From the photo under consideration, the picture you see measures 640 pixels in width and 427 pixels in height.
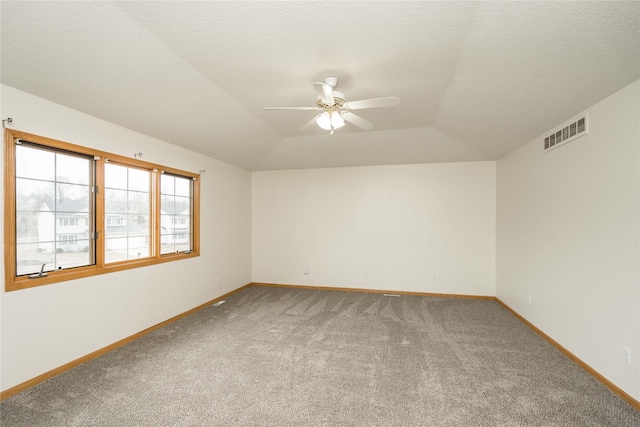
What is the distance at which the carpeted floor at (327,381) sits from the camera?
1.97 meters

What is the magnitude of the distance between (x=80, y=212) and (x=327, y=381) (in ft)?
9.42

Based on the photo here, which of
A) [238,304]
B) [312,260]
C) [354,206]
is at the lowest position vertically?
[238,304]

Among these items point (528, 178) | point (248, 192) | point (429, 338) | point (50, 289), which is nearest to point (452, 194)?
point (528, 178)

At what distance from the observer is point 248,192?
5.86 metres

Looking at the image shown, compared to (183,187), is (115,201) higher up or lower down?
lower down

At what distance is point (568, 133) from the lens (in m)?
2.86

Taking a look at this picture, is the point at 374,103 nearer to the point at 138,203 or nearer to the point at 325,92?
the point at 325,92

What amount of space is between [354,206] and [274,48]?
3.69 m

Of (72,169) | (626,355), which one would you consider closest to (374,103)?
(626,355)

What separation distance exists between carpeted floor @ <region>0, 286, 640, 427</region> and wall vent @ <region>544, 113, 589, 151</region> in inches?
86.7

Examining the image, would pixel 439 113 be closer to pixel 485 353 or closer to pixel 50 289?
pixel 485 353

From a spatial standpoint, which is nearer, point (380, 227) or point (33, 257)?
point (33, 257)

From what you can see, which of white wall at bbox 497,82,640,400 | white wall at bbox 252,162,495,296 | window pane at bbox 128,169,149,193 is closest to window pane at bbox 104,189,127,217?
window pane at bbox 128,169,149,193

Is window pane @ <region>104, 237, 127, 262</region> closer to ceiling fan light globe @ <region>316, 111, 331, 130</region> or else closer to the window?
the window
